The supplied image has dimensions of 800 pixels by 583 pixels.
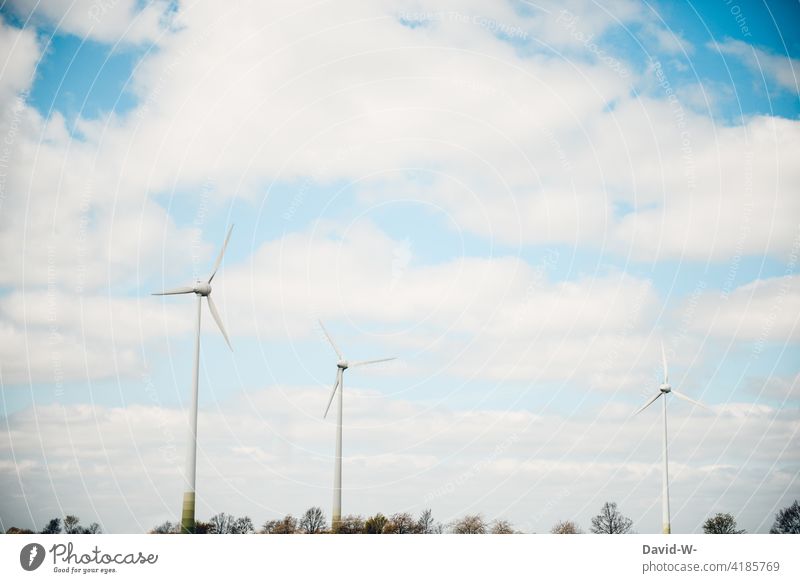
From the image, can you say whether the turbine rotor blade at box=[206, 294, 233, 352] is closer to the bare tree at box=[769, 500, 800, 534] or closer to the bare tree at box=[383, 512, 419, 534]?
the bare tree at box=[383, 512, 419, 534]

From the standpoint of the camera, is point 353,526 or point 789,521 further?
point 789,521

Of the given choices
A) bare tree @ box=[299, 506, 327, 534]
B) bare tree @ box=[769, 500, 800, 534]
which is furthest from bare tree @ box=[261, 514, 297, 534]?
bare tree @ box=[769, 500, 800, 534]

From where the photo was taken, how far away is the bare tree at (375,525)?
338ft

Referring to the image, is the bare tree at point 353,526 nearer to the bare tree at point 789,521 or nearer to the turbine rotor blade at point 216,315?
the turbine rotor blade at point 216,315

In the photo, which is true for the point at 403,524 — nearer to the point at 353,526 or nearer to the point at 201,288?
the point at 353,526

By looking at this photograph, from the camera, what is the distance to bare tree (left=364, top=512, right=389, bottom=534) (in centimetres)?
10312

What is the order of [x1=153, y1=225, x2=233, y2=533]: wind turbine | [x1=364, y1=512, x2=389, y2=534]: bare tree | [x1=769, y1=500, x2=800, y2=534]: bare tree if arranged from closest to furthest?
[x1=153, y1=225, x2=233, y2=533]: wind turbine → [x1=364, y1=512, x2=389, y2=534]: bare tree → [x1=769, y1=500, x2=800, y2=534]: bare tree

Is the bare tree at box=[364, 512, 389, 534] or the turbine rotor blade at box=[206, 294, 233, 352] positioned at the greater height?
the turbine rotor blade at box=[206, 294, 233, 352]

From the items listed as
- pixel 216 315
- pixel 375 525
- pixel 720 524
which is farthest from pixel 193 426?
pixel 720 524

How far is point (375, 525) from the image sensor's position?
10600cm

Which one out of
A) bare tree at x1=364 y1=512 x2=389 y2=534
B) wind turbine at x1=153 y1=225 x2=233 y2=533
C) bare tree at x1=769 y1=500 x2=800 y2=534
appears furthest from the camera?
bare tree at x1=769 y1=500 x2=800 y2=534

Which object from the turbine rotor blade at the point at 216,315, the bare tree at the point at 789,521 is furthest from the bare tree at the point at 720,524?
the turbine rotor blade at the point at 216,315
